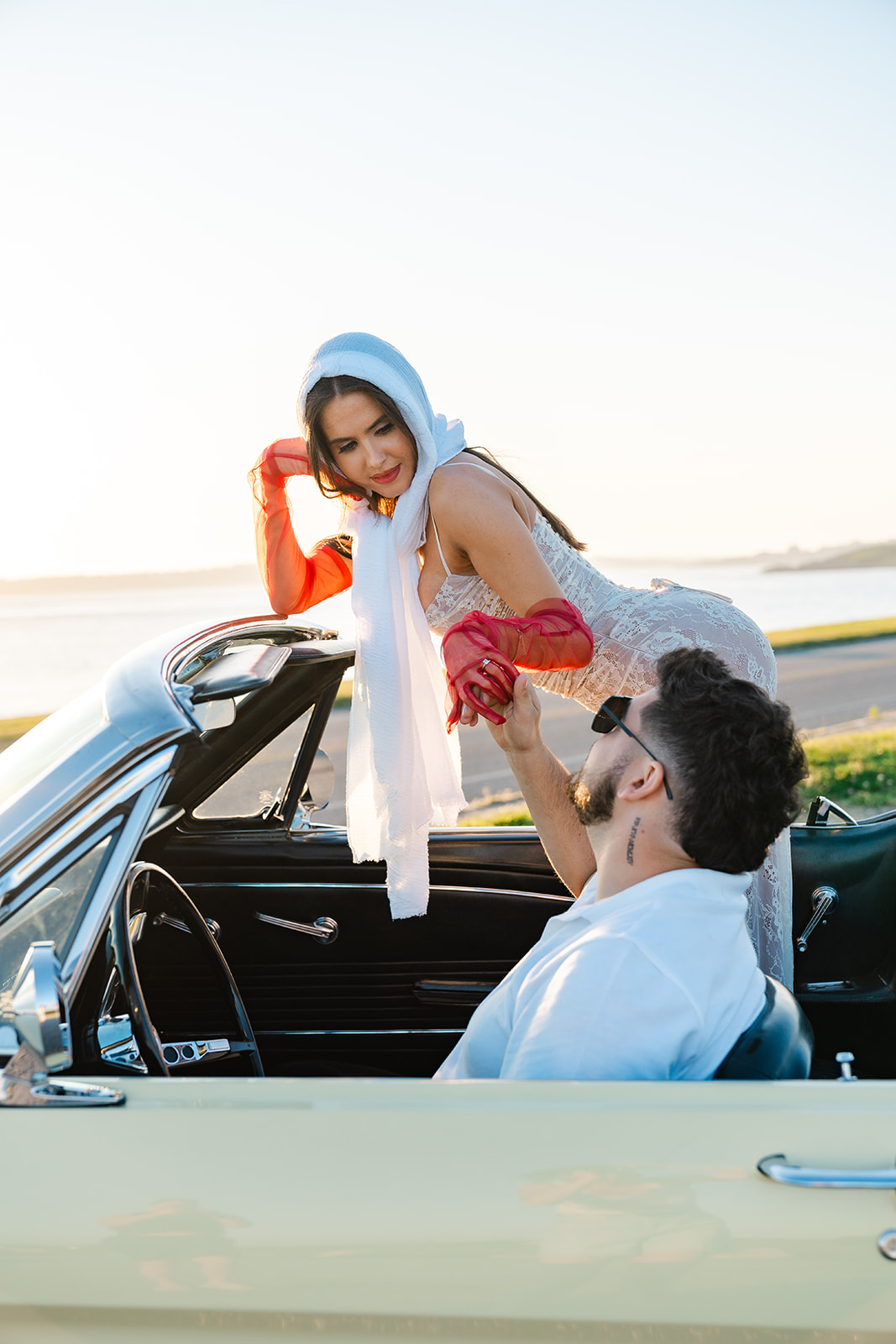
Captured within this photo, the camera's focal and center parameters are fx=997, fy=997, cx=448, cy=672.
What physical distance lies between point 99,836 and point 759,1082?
3.30 feet

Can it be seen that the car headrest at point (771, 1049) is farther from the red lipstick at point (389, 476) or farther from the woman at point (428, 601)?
the red lipstick at point (389, 476)

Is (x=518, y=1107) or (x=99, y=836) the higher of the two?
(x=99, y=836)

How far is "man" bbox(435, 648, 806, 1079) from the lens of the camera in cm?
139

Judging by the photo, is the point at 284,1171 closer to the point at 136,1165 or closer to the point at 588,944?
the point at 136,1165

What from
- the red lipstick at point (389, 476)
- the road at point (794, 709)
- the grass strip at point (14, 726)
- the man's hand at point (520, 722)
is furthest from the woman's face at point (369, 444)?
the grass strip at point (14, 726)

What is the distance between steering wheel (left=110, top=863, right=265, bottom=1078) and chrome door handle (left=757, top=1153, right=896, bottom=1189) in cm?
90

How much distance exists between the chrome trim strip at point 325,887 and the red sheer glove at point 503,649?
603 mm

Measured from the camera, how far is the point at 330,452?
239cm

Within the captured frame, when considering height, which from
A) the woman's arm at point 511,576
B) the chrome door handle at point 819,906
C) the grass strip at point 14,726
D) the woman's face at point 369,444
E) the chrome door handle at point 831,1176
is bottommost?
the grass strip at point 14,726

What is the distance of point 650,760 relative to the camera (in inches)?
66.4

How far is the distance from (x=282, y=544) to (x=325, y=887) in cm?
93

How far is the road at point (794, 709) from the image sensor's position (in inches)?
370

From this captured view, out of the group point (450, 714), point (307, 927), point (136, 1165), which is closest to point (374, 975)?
point (307, 927)

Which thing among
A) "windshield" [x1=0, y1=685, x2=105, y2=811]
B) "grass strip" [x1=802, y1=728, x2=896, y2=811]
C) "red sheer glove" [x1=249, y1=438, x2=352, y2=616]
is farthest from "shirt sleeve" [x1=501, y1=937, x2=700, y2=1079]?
"grass strip" [x1=802, y1=728, x2=896, y2=811]
